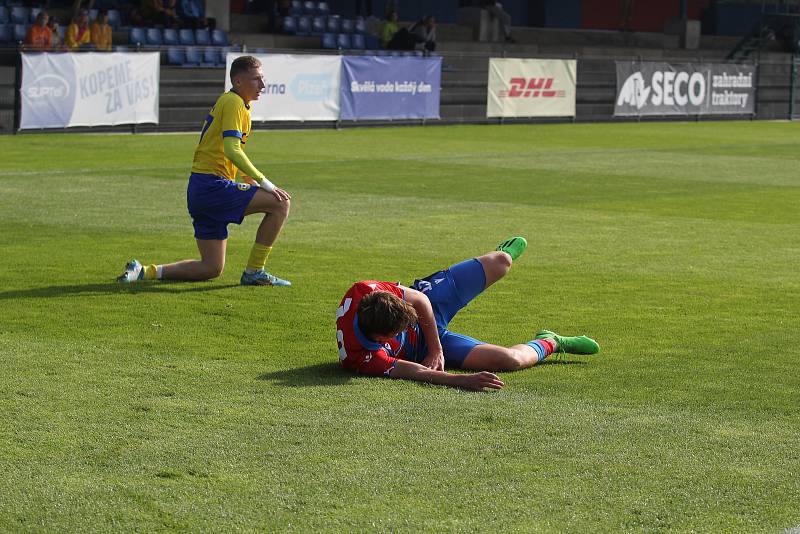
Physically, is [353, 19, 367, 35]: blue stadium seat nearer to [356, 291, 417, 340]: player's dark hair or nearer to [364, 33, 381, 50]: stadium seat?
[364, 33, 381, 50]: stadium seat

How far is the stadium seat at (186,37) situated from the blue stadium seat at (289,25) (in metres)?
5.11

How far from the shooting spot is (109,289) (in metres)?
10.4

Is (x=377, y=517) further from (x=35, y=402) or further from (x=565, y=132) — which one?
(x=565, y=132)

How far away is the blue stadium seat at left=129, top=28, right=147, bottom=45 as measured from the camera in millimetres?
32125

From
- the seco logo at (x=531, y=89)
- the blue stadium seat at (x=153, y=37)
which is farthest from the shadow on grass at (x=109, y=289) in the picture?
the seco logo at (x=531, y=89)

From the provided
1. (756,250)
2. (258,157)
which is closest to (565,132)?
(258,157)

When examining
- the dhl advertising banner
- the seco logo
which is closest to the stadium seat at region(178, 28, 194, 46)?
the dhl advertising banner

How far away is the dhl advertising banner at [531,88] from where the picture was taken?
115 feet

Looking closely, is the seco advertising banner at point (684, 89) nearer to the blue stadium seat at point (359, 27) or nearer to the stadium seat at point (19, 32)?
the blue stadium seat at point (359, 27)

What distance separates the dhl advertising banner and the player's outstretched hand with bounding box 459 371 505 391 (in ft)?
91.6

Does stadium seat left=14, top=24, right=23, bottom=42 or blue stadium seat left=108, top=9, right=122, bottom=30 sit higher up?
blue stadium seat left=108, top=9, right=122, bottom=30

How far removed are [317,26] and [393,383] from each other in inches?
1279

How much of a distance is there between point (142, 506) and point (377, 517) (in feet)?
2.94

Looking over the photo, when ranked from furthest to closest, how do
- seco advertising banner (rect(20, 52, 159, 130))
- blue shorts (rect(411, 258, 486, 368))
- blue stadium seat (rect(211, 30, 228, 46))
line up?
blue stadium seat (rect(211, 30, 228, 46)) → seco advertising banner (rect(20, 52, 159, 130)) → blue shorts (rect(411, 258, 486, 368))
